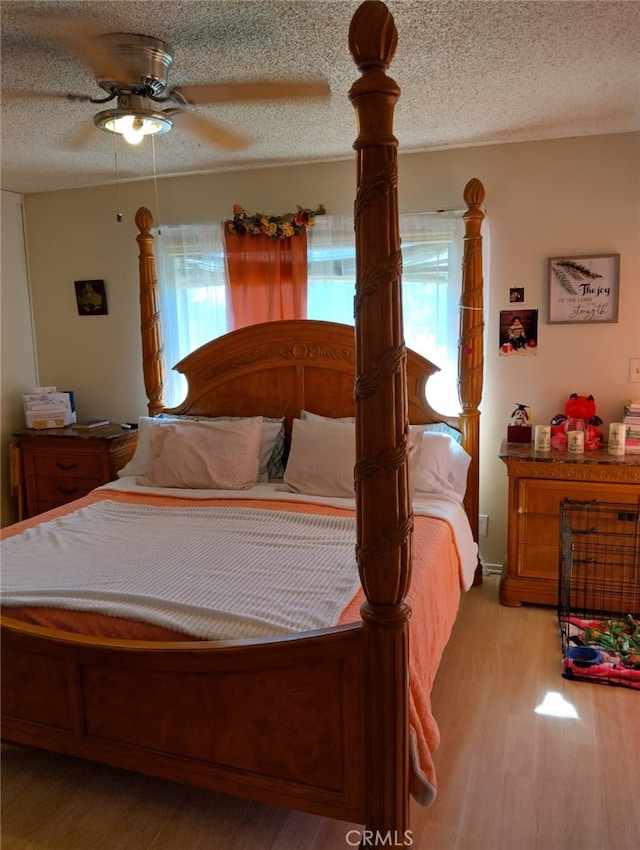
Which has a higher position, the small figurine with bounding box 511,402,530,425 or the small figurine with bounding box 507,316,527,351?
the small figurine with bounding box 507,316,527,351

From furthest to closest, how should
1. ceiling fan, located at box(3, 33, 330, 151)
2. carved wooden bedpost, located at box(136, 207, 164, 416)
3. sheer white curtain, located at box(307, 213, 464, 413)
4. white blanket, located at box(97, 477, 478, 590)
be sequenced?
carved wooden bedpost, located at box(136, 207, 164, 416) → sheer white curtain, located at box(307, 213, 464, 413) → white blanket, located at box(97, 477, 478, 590) → ceiling fan, located at box(3, 33, 330, 151)

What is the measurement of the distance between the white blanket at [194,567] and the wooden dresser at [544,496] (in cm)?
100

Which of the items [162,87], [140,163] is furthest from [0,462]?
[162,87]

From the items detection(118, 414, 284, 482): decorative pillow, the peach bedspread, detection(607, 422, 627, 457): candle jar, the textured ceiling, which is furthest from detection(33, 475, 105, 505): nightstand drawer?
detection(607, 422, 627, 457): candle jar

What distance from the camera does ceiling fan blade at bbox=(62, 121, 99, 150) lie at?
9.09 ft

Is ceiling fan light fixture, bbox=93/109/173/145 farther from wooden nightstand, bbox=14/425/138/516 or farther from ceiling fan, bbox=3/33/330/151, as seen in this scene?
wooden nightstand, bbox=14/425/138/516

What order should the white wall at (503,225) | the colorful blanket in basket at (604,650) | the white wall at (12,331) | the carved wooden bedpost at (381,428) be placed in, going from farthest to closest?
1. the white wall at (12,331)
2. the white wall at (503,225)
3. the colorful blanket in basket at (604,650)
4. the carved wooden bedpost at (381,428)

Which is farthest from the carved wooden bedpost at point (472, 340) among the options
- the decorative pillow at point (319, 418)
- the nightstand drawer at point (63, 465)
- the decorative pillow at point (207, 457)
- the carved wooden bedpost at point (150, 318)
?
the nightstand drawer at point (63, 465)

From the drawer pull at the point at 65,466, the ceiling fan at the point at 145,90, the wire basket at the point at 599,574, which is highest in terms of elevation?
the ceiling fan at the point at 145,90

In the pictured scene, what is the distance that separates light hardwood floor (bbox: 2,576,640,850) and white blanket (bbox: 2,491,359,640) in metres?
0.60

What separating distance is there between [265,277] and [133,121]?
Result: 4.41 feet

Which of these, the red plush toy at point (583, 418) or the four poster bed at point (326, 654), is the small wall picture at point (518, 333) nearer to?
the red plush toy at point (583, 418)

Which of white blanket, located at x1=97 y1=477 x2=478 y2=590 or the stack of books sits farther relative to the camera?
the stack of books

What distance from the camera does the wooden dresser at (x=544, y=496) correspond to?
2.81 m
